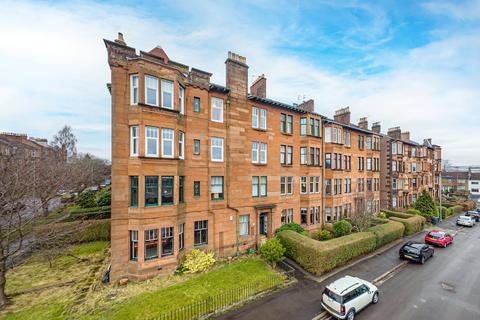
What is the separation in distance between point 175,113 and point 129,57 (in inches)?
198

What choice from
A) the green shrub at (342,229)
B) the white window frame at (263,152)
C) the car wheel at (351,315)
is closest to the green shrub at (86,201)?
the white window frame at (263,152)

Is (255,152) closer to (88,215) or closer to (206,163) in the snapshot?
(206,163)

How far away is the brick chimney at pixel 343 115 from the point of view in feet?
91.2

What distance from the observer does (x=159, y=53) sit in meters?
15.2

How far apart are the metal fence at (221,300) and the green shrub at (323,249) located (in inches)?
119

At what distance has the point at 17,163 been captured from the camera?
41.4 ft

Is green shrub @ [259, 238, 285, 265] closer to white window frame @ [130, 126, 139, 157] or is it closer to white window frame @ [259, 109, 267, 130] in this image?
white window frame @ [259, 109, 267, 130]

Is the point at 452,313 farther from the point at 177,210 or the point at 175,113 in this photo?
the point at 175,113

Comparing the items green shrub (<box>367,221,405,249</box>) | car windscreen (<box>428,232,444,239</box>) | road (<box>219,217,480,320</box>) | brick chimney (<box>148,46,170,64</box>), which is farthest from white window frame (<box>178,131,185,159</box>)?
car windscreen (<box>428,232,444,239</box>)

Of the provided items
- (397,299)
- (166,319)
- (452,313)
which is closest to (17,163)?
(166,319)

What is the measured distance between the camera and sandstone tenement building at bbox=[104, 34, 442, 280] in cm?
1377

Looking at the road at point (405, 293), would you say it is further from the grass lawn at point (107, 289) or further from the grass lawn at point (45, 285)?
the grass lawn at point (45, 285)

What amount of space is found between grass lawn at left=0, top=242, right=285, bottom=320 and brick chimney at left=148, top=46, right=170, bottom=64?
16.2 metres

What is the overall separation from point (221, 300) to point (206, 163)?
10.1 m
